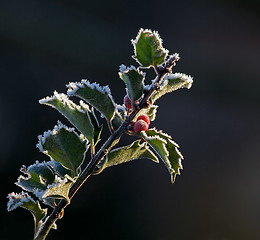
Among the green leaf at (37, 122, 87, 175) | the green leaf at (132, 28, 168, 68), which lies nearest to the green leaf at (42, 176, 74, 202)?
A: the green leaf at (37, 122, 87, 175)

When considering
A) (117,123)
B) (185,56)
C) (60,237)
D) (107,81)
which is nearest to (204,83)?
(185,56)

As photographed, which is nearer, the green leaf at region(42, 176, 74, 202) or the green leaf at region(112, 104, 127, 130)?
the green leaf at region(42, 176, 74, 202)

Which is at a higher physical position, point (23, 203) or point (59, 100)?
point (59, 100)

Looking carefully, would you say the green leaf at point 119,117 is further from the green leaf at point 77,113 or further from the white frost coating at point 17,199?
the white frost coating at point 17,199

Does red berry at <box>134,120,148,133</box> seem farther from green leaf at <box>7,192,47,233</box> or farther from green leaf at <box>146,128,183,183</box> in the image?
green leaf at <box>7,192,47,233</box>

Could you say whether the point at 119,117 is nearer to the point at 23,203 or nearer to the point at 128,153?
the point at 128,153

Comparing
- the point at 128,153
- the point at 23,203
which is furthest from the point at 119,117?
the point at 23,203
